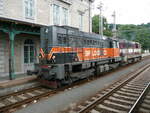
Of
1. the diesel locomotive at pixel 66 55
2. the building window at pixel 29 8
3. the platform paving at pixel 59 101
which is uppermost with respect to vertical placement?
the building window at pixel 29 8

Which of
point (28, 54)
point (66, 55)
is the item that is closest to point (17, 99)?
point (66, 55)

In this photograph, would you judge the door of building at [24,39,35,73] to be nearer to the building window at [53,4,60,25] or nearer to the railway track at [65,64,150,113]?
the building window at [53,4,60,25]

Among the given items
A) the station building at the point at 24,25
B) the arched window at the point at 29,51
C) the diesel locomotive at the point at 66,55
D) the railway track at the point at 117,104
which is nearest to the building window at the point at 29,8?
the station building at the point at 24,25

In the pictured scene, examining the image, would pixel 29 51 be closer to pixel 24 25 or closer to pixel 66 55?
pixel 24 25

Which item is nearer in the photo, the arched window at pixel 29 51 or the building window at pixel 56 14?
the arched window at pixel 29 51

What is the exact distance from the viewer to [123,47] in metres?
17.1

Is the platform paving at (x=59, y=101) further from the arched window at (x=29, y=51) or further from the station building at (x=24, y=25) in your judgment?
the arched window at (x=29, y=51)

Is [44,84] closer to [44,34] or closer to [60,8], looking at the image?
[44,34]

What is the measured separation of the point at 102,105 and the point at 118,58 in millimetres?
10424

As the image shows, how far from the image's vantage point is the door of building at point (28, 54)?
13.6 meters

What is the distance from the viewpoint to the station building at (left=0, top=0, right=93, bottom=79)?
407 inches

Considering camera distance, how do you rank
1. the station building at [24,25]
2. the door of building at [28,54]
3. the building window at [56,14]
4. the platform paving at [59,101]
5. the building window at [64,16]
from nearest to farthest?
the platform paving at [59,101] < the station building at [24,25] < the door of building at [28,54] < the building window at [56,14] < the building window at [64,16]

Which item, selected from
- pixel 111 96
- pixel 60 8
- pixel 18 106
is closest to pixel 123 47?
pixel 60 8

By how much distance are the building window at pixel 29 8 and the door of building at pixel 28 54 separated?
2521 mm
